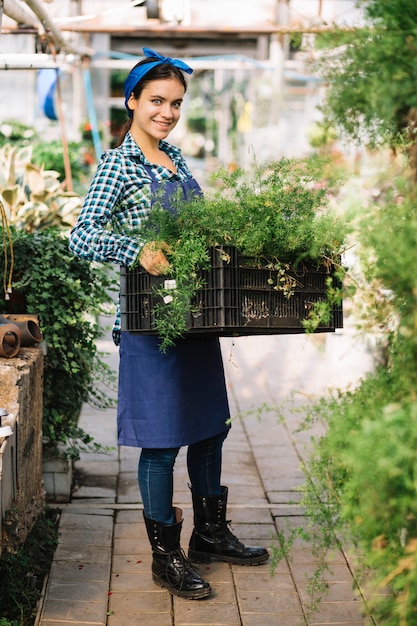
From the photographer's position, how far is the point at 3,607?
3152 millimetres

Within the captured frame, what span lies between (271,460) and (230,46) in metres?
12.6

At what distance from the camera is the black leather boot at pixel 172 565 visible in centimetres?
323

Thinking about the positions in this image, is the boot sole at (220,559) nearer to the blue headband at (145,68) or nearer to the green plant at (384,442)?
the green plant at (384,442)

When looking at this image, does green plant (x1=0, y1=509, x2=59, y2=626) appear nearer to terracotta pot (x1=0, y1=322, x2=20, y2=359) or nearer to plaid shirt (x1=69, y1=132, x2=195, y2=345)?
terracotta pot (x1=0, y1=322, x2=20, y2=359)

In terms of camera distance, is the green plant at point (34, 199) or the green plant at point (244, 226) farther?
the green plant at point (34, 199)

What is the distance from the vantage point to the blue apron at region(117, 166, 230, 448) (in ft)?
10.3

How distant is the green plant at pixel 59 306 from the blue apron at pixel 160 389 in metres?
0.72

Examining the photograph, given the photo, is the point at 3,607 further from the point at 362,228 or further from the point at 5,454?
the point at 362,228

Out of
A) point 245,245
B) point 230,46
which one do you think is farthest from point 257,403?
point 230,46

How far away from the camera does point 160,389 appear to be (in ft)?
10.3

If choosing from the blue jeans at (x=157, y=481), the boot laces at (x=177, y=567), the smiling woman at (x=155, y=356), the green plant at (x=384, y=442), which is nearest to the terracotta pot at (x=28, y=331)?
the smiling woman at (x=155, y=356)

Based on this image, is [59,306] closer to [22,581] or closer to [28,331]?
[28,331]

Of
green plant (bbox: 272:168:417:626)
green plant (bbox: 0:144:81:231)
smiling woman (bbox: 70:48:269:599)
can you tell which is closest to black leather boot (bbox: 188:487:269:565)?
smiling woman (bbox: 70:48:269:599)

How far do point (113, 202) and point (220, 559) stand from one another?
4.86 feet
